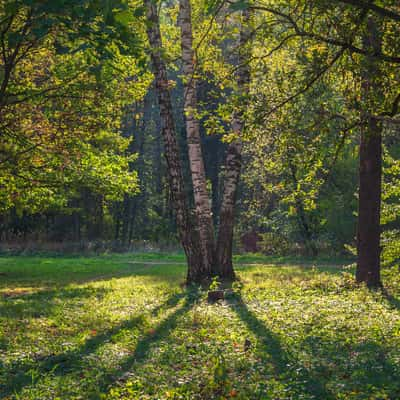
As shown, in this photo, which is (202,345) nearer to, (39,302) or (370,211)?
(39,302)

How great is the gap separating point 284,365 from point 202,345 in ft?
4.58

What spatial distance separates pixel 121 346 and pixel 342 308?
5.20 meters

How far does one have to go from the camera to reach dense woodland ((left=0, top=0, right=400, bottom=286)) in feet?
27.3

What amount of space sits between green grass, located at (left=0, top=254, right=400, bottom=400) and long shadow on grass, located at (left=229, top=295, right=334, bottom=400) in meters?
0.01

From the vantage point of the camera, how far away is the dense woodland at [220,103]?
8.33 meters

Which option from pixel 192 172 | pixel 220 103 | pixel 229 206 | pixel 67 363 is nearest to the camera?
pixel 67 363

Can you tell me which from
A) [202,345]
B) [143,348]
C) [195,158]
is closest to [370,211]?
[195,158]

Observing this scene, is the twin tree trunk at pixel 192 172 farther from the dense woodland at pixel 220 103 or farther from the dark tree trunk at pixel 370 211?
the dark tree trunk at pixel 370 211

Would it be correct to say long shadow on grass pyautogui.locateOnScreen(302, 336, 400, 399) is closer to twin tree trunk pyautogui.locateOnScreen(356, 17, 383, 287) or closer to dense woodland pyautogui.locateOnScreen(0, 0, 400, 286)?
dense woodland pyautogui.locateOnScreen(0, 0, 400, 286)

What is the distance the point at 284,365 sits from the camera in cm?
706

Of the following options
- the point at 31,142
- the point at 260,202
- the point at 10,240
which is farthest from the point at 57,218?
the point at 31,142

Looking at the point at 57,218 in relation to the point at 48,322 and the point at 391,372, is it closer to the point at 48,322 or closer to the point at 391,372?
the point at 48,322

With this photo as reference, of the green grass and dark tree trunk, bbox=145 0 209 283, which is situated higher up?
dark tree trunk, bbox=145 0 209 283

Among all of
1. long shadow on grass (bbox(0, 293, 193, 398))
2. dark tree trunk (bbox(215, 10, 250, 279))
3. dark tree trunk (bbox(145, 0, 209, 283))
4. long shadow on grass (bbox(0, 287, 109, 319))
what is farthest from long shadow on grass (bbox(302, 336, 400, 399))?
dark tree trunk (bbox(215, 10, 250, 279))
